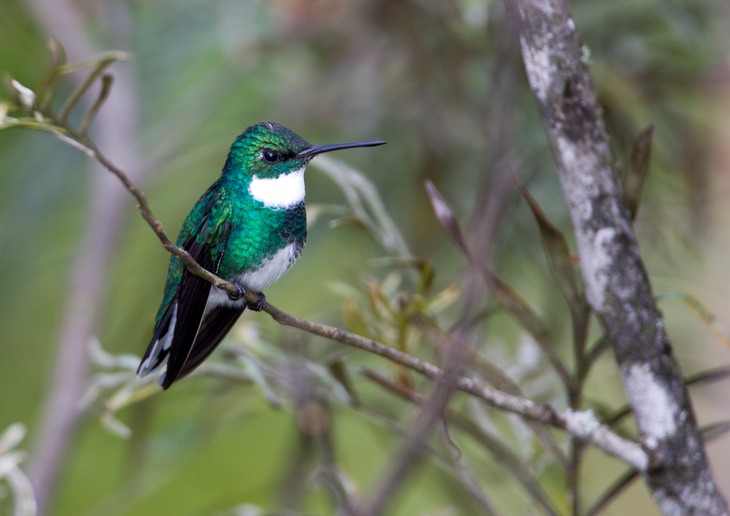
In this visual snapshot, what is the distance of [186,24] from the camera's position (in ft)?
9.05

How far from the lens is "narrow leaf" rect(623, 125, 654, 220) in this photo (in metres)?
0.91

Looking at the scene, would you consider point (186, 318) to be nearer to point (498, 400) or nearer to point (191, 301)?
point (191, 301)

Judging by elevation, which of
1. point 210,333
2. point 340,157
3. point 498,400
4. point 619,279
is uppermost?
point 619,279

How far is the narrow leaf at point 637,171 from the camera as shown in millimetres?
906

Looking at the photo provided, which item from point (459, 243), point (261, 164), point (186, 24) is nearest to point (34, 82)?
point (186, 24)

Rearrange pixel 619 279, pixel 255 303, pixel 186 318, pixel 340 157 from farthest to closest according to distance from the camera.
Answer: pixel 340 157 → pixel 255 303 → pixel 186 318 → pixel 619 279

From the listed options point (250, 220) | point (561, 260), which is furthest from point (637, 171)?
point (250, 220)

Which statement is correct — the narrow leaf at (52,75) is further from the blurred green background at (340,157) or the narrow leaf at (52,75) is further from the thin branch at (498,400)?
the blurred green background at (340,157)

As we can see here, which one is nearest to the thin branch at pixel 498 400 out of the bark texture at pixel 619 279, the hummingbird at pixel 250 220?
the bark texture at pixel 619 279

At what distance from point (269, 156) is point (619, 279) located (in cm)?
67

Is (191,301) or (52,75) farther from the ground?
(52,75)

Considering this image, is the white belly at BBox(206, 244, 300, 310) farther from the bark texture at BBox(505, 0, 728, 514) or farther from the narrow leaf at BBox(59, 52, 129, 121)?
the bark texture at BBox(505, 0, 728, 514)

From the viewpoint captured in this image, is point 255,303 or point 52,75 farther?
point 255,303

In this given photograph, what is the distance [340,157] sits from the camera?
8.52 feet
